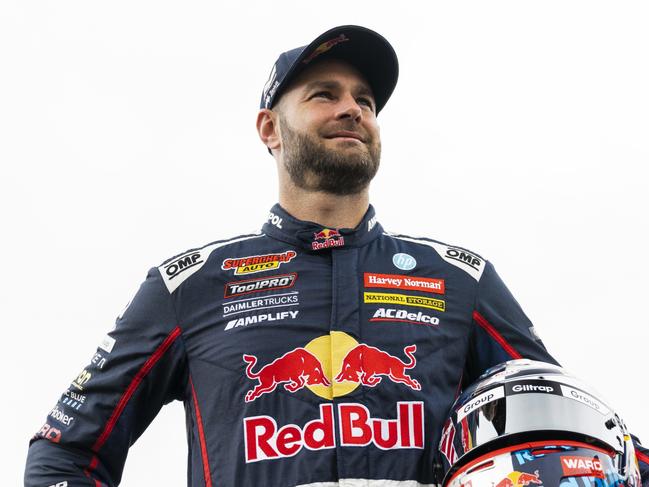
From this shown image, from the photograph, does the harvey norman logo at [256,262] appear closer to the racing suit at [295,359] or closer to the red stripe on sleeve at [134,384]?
the racing suit at [295,359]

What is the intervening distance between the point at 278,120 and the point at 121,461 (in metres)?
2.10

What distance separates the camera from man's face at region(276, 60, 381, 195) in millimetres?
5719

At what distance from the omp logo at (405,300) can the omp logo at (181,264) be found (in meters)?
0.89

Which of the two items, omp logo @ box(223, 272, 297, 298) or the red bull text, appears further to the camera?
omp logo @ box(223, 272, 297, 298)

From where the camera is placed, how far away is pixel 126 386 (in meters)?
5.19

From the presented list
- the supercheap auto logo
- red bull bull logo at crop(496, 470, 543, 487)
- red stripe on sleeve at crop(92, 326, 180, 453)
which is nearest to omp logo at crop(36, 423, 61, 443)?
red stripe on sleeve at crop(92, 326, 180, 453)

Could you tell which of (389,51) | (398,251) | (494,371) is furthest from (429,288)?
(389,51)

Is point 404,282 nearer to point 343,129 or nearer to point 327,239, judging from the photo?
point 327,239

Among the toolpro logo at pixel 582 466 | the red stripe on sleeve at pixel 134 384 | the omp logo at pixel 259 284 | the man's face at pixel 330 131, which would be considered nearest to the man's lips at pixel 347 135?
the man's face at pixel 330 131

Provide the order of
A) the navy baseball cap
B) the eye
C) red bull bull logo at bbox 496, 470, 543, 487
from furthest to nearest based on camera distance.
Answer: the eye
the navy baseball cap
red bull bull logo at bbox 496, 470, 543, 487

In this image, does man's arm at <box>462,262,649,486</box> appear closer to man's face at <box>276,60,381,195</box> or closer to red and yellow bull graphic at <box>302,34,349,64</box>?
man's face at <box>276,60,381,195</box>

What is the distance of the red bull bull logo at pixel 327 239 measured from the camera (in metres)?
5.50

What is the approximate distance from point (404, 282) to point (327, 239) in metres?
0.44

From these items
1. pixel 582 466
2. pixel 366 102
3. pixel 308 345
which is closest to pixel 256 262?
pixel 308 345
